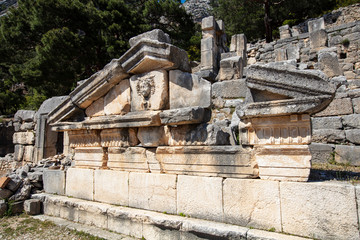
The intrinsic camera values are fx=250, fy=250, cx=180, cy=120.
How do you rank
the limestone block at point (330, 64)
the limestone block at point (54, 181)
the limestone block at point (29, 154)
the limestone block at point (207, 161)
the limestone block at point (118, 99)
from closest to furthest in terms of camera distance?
the limestone block at point (207, 161) → the limestone block at point (118, 99) → the limestone block at point (54, 181) → the limestone block at point (330, 64) → the limestone block at point (29, 154)

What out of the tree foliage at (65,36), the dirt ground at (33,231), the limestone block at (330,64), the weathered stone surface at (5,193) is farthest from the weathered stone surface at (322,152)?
the tree foliage at (65,36)

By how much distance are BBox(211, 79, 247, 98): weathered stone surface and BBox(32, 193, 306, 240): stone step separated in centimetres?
353

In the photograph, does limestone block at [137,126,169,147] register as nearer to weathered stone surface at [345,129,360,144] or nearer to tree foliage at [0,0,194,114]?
weathered stone surface at [345,129,360,144]

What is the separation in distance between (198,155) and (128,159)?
4.66ft

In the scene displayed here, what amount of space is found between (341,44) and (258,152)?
11.0 m

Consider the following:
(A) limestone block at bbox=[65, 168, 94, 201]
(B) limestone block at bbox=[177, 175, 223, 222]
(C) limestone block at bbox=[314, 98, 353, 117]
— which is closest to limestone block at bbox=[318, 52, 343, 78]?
(C) limestone block at bbox=[314, 98, 353, 117]

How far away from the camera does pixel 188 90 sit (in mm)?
4031

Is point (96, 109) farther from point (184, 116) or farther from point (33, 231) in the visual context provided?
point (33, 231)

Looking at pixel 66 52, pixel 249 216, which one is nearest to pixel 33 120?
pixel 66 52

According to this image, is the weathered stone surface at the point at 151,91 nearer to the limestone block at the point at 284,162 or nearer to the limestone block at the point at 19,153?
the limestone block at the point at 284,162

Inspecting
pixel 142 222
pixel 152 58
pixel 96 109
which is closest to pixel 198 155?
pixel 142 222

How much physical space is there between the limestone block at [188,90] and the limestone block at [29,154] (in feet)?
26.1

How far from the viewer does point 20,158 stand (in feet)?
33.2

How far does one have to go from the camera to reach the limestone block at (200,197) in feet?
11.6
